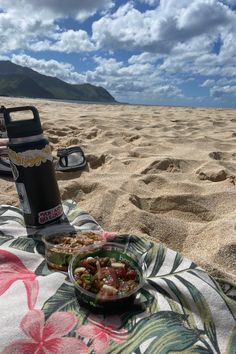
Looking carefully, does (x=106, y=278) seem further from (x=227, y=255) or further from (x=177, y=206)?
(x=177, y=206)

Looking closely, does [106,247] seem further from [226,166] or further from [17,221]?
[226,166]

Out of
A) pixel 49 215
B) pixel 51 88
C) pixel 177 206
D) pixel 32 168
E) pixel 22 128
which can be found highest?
pixel 22 128

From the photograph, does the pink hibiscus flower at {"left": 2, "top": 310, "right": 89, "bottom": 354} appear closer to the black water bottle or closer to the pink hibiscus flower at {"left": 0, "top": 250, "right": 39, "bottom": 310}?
the pink hibiscus flower at {"left": 0, "top": 250, "right": 39, "bottom": 310}

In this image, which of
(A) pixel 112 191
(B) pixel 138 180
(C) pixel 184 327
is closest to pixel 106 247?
(C) pixel 184 327

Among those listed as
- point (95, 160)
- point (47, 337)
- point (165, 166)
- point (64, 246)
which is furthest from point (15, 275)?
point (95, 160)

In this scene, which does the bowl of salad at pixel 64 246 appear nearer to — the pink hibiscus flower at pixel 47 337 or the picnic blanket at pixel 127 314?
the picnic blanket at pixel 127 314

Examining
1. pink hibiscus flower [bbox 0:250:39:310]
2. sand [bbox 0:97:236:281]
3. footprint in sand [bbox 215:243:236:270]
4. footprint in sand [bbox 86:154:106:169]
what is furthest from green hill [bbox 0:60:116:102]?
pink hibiscus flower [bbox 0:250:39:310]

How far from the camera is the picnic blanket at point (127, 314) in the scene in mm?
1051

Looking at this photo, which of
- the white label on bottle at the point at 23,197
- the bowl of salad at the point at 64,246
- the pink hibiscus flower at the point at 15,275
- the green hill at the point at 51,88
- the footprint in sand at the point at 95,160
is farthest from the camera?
the green hill at the point at 51,88

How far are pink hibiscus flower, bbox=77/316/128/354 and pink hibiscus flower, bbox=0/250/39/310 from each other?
0.20 m

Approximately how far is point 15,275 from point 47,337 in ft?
1.23

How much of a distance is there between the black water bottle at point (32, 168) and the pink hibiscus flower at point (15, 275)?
1.05 ft

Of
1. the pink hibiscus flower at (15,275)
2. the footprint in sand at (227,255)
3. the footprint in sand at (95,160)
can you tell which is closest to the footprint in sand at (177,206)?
the footprint in sand at (227,255)

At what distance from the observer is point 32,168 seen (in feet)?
5.65
